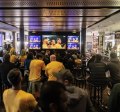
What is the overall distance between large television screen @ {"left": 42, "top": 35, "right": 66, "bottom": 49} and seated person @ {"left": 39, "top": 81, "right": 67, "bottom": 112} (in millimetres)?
15175

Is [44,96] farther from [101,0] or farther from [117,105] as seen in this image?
[101,0]

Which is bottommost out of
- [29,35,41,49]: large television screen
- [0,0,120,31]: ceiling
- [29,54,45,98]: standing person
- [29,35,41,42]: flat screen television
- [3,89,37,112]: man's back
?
[29,54,45,98]: standing person

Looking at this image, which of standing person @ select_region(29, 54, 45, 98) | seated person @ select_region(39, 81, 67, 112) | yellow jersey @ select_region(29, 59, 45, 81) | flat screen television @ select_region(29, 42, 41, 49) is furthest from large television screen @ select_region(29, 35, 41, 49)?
seated person @ select_region(39, 81, 67, 112)

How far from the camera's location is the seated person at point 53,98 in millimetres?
1629

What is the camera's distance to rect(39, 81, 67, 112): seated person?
5.34 feet

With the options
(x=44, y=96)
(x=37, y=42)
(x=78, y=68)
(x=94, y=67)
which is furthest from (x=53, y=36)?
(x=44, y=96)

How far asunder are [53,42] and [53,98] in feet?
50.7

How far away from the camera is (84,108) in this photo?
322 cm

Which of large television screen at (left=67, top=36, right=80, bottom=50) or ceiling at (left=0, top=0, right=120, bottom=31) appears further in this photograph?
large television screen at (left=67, top=36, right=80, bottom=50)

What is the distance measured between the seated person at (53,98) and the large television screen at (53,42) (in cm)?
1517

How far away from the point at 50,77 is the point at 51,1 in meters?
1.96

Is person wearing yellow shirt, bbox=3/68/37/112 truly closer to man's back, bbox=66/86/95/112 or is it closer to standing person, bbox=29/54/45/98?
man's back, bbox=66/86/95/112

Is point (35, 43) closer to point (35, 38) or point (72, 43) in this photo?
point (35, 38)

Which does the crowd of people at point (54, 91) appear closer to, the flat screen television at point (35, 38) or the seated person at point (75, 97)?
the seated person at point (75, 97)
